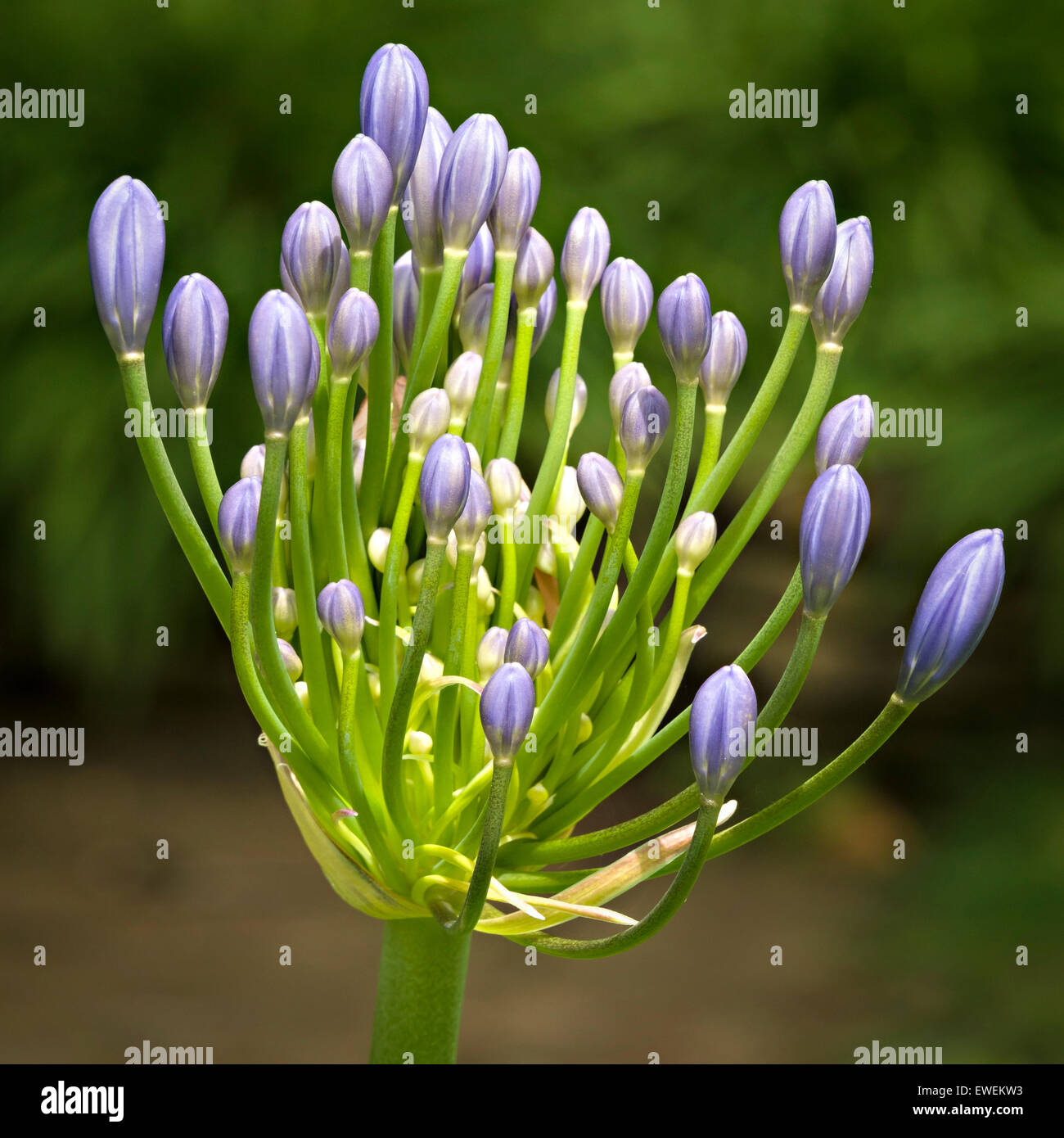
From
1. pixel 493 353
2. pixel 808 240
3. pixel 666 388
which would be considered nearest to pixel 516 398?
pixel 493 353

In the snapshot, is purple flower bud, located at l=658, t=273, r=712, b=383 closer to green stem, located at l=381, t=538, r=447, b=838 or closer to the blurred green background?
green stem, located at l=381, t=538, r=447, b=838

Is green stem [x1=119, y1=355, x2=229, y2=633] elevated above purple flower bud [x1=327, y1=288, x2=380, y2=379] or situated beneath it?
situated beneath

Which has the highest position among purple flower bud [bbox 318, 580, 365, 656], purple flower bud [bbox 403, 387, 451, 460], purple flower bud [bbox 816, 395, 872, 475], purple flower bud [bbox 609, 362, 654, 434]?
purple flower bud [bbox 609, 362, 654, 434]

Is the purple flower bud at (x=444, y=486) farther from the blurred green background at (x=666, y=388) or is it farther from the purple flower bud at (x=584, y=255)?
the blurred green background at (x=666, y=388)

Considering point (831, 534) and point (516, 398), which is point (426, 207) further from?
point (831, 534)

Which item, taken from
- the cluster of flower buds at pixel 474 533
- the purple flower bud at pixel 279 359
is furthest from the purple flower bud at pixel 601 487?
the purple flower bud at pixel 279 359

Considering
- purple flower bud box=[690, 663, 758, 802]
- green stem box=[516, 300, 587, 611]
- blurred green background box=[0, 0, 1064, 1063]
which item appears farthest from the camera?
blurred green background box=[0, 0, 1064, 1063]

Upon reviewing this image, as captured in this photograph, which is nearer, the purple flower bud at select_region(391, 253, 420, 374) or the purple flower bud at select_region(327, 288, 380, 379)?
the purple flower bud at select_region(327, 288, 380, 379)

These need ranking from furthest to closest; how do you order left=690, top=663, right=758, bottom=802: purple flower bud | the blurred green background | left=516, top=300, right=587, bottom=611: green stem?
the blurred green background → left=516, top=300, right=587, bottom=611: green stem → left=690, top=663, right=758, bottom=802: purple flower bud

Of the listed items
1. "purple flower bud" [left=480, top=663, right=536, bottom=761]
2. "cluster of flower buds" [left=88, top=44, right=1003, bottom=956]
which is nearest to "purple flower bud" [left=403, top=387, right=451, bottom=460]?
"cluster of flower buds" [left=88, top=44, right=1003, bottom=956]
